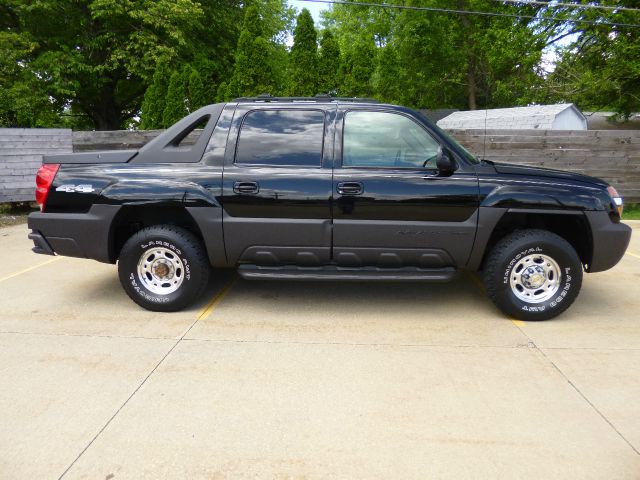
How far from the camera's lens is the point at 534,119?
20.9 metres

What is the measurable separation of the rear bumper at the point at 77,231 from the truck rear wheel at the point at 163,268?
223 millimetres

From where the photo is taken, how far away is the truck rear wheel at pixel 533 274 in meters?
4.25

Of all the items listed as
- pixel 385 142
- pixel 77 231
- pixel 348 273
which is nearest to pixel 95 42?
pixel 77 231

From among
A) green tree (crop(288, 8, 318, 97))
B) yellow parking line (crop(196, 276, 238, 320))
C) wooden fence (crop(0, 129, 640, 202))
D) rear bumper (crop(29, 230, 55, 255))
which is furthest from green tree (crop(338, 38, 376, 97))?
rear bumper (crop(29, 230, 55, 255))

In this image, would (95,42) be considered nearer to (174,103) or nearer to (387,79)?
(174,103)

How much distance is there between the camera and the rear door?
4.28 m


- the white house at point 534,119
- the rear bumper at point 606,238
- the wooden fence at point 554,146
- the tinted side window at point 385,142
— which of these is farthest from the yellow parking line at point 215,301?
the white house at point 534,119

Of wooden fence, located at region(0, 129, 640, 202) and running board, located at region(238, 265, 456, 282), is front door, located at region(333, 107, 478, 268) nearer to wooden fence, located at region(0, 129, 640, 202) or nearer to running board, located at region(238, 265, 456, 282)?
running board, located at region(238, 265, 456, 282)

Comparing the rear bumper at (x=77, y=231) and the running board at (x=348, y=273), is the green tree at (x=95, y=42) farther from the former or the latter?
the running board at (x=348, y=273)

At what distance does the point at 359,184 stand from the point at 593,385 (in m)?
2.28

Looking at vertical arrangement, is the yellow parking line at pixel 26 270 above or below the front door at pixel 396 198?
below

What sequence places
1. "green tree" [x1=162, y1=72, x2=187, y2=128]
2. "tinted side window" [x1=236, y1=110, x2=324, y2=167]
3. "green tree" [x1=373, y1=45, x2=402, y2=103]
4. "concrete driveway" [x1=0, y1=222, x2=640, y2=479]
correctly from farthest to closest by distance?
"green tree" [x1=373, y1=45, x2=402, y2=103] → "green tree" [x1=162, y1=72, x2=187, y2=128] → "tinted side window" [x1=236, y1=110, x2=324, y2=167] → "concrete driveway" [x1=0, y1=222, x2=640, y2=479]

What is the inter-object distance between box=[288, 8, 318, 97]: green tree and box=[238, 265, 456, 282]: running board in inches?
494

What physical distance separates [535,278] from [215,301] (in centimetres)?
302
